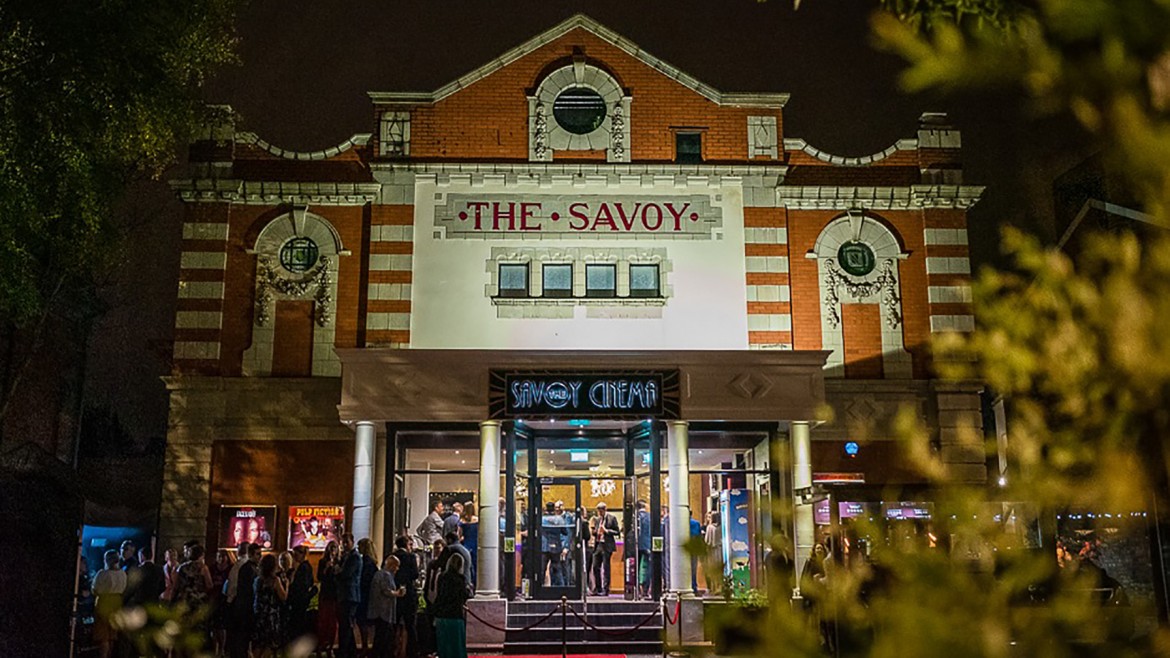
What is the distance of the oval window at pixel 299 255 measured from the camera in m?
21.9

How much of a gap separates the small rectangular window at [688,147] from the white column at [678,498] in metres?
5.90

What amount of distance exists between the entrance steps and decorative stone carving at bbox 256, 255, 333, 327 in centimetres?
727

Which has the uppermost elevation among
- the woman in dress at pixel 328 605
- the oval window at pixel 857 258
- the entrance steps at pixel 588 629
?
the oval window at pixel 857 258

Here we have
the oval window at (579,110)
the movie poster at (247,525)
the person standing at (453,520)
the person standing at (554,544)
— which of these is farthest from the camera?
the oval window at (579,110)

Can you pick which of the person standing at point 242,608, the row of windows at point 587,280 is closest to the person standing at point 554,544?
the row of windows at point 587,280

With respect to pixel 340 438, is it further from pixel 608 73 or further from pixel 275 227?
pixel 608 73

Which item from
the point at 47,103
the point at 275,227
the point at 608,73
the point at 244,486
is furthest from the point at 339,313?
the point at 47,103

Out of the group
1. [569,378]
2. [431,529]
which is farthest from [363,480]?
[569,378]

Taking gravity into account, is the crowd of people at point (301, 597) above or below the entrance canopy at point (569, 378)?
below

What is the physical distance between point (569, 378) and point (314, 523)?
5.95 meters

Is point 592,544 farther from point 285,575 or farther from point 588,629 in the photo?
point 285,575

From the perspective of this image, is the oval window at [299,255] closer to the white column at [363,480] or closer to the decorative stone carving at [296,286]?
the decorative stone carving at [296,286]

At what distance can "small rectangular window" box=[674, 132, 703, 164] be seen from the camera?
72.7ft

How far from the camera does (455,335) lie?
69.9 ft
